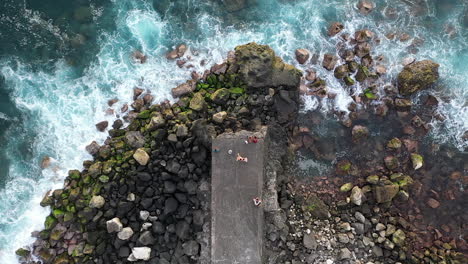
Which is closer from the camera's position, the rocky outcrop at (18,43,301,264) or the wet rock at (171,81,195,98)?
the rocky outcrop at (18,43,301,264)

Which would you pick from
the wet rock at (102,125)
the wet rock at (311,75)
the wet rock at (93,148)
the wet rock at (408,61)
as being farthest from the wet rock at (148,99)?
the wet rock at (408,61)

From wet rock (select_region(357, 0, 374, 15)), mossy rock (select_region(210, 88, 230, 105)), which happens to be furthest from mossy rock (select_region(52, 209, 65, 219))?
wet rock (select_region(357, 0, 374, 15))

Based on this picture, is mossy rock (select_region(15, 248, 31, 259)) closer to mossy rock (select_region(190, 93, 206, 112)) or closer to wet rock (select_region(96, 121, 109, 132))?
wet rock (select_region(96, 121, 109, 132))

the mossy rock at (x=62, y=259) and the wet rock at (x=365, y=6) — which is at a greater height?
the wet rock at (x=365, y=6)

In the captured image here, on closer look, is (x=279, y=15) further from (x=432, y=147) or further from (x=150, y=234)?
(x=150, y=234)

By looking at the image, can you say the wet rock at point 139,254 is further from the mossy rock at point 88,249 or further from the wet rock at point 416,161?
the wet rock at point 416,161

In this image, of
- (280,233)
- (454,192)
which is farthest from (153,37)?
(454,192)
